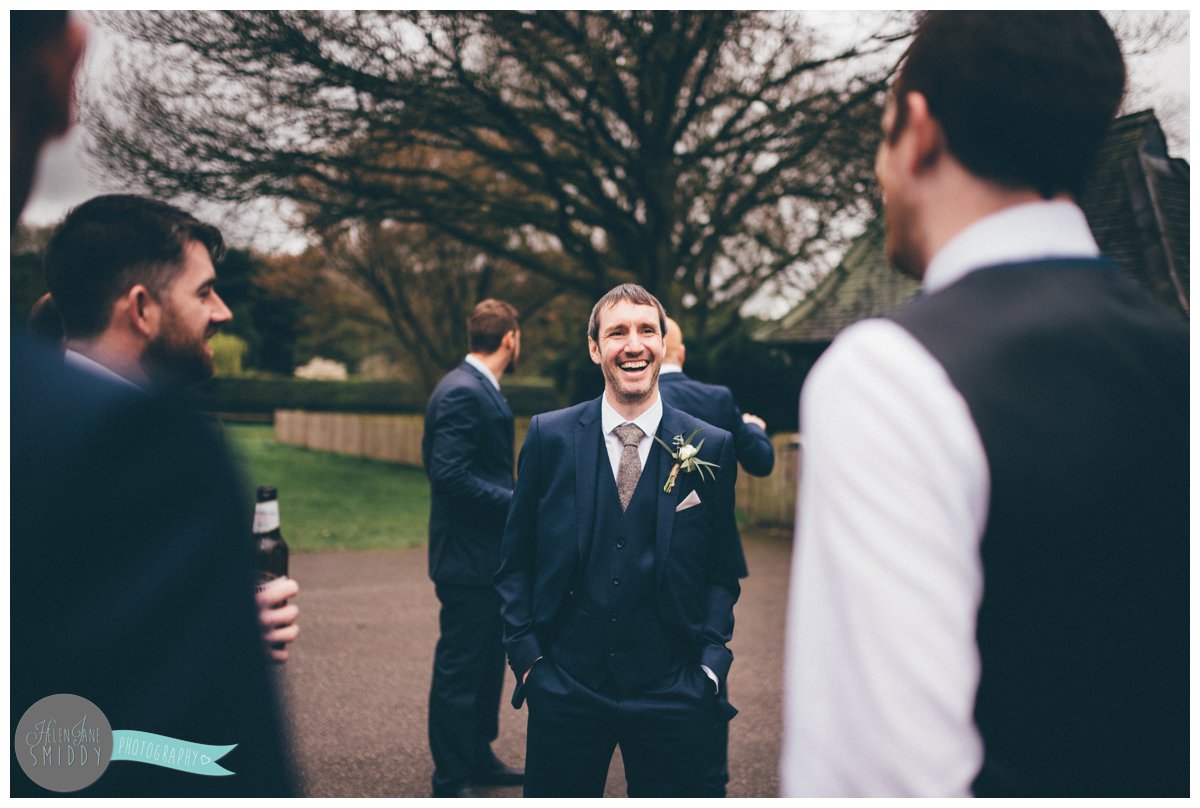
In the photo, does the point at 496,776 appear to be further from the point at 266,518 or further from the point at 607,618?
the point at 266,518

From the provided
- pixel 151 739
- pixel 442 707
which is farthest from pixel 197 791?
pixel 442 707

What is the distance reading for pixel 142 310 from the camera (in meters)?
1.67

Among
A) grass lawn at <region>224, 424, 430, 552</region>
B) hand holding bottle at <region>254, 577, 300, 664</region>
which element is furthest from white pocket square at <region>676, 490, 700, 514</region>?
grass lawn at <region>224, 424, 430, 552</region>

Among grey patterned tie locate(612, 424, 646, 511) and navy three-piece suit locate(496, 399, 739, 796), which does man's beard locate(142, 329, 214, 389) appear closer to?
navy three-piece suit locate(496, 399, 739, 796)

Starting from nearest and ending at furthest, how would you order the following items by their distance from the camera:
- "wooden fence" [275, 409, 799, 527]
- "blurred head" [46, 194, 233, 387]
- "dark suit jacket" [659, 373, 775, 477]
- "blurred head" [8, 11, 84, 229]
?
"blurred head" [8, 11, 84, 229] < "blurred head" [46, 194, 233, 387] < "dark suit jacket" [659, 373, 775, 477] < "wooden fence" [275, 409, 799, 527]

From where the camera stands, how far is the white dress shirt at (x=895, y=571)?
98 centimetres

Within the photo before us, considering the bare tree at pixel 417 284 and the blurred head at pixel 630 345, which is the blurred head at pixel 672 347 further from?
the bare tree at pixel 417 284

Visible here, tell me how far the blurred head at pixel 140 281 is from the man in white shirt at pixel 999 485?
1287 mm

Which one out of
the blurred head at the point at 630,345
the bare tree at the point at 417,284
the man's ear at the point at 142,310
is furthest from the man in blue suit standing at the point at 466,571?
the bare tree at the point at 417,284

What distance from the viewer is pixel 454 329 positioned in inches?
947

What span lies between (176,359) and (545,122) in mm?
11545

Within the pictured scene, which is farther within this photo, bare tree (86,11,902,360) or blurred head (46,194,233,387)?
bare tree (86,11,902,360)

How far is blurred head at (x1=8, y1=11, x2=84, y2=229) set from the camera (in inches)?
50.5

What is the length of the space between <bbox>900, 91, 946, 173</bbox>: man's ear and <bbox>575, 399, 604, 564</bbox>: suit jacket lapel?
1.70 metres
